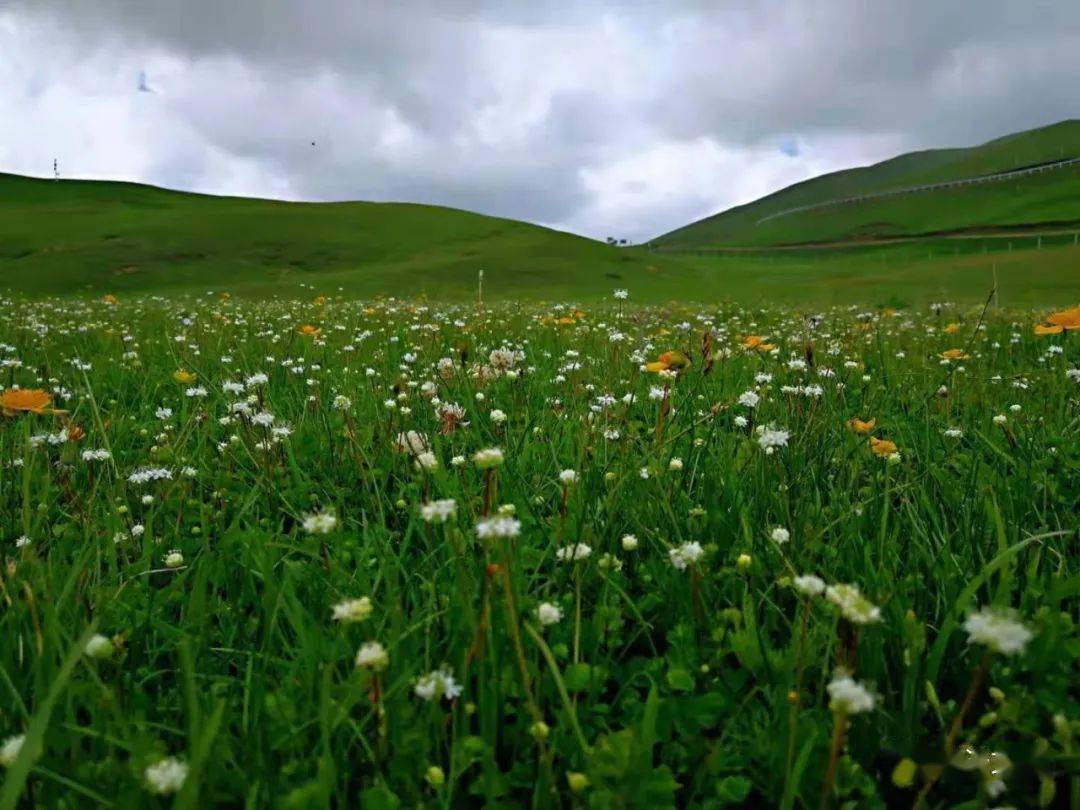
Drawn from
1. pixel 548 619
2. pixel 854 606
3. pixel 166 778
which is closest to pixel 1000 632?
pixel 854 606

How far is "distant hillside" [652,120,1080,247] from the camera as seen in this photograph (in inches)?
3900

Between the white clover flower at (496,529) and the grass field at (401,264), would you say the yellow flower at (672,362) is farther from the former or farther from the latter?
the grass field at (401,264)

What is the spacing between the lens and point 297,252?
41688 millimetres

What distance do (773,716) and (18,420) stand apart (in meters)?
3.50

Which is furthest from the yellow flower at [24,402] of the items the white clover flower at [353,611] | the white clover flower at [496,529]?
the white clover flower at [496,529]

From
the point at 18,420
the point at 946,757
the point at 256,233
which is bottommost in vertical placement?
the point at 946,757

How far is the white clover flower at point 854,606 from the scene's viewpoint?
1.07 metres

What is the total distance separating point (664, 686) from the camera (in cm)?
156

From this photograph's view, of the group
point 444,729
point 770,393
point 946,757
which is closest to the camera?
point 946,757

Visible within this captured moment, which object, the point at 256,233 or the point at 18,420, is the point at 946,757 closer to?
the point at 18,420

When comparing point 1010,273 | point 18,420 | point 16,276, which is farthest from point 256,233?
point 18,420

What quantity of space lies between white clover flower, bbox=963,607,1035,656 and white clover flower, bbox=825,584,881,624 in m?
0.13

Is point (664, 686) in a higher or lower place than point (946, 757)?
lower

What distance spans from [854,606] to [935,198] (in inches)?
5499
